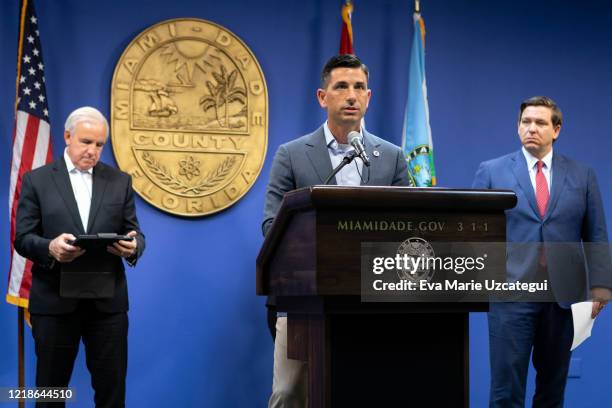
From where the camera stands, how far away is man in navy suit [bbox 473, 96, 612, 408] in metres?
4.22

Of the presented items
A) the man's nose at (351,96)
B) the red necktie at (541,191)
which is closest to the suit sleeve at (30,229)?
the man's nose at (351,96)

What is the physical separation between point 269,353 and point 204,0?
2.11 metres

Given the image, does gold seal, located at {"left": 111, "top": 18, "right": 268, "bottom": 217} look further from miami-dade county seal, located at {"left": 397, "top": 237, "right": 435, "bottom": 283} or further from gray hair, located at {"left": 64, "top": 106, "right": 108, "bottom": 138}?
miami-dade county seal, located at {"left": 397, "top": 237, "right": 435, "bottom": 283}

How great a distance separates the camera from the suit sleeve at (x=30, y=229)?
11.8 ft

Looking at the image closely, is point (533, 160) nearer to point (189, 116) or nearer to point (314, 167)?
point (314, 167)

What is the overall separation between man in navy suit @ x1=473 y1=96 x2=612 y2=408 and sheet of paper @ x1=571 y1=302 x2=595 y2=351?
0.12 ft

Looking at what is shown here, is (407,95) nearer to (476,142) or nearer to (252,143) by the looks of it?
(476,142)

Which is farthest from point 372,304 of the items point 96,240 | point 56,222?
point 56,222

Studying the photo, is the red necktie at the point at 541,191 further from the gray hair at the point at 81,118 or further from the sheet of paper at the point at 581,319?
the gray hair at the point at 81,118

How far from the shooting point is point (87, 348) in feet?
12.5

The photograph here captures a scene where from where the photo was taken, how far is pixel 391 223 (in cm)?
210

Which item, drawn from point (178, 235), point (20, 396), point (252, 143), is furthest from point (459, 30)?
point (20, 396)

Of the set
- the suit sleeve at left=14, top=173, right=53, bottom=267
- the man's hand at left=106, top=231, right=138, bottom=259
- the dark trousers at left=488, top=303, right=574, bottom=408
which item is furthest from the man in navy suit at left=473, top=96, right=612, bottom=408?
the suit sleeve at left=14, top=173, right=53, bottom=267

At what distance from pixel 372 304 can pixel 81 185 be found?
7.00 ft
